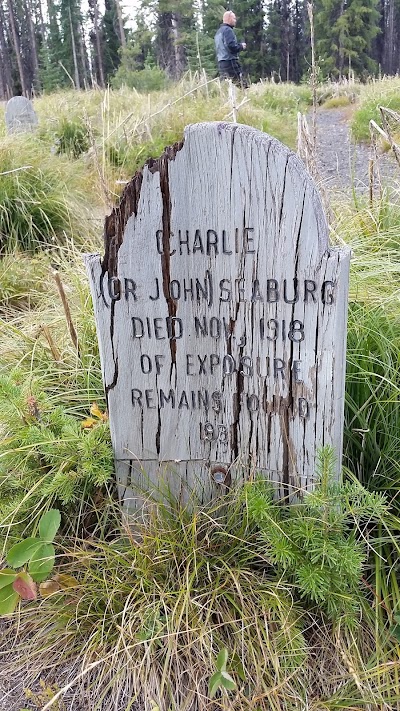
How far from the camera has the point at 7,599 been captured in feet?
4.78

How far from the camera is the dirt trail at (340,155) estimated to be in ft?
16.0

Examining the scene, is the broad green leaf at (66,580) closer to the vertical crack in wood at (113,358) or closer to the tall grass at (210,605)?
the tall grass at (210,605)

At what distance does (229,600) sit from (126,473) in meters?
0.51

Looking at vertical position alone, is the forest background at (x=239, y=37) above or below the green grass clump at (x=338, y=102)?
above

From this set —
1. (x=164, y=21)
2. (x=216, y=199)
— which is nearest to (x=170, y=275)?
(x=216, y=199)

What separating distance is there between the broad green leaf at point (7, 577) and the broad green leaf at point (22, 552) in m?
0.02

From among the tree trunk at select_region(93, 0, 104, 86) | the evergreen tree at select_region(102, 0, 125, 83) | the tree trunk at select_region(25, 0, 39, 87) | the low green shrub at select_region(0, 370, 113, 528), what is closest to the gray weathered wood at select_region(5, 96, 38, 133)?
the low green shrub at select_region(0, 370, 113, 528)

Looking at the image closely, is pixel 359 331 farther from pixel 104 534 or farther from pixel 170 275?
pixel 104 534

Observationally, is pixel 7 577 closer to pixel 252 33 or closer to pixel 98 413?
pixel 98 413

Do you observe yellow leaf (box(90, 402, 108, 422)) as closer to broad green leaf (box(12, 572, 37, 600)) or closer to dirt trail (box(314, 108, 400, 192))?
broad green leaf (box(12, 572, 37, 600))

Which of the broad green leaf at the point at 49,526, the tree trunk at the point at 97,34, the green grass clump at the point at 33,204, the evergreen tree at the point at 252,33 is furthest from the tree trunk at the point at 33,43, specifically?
the broad green leaf at the point at 49,526

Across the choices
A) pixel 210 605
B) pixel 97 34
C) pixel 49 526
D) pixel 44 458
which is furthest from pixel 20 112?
pixel 97 34

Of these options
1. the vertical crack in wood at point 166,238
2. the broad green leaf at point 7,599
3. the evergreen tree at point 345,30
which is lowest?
the broad green leaf at point 7,599

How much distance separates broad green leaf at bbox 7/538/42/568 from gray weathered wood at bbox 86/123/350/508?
1.25ft
